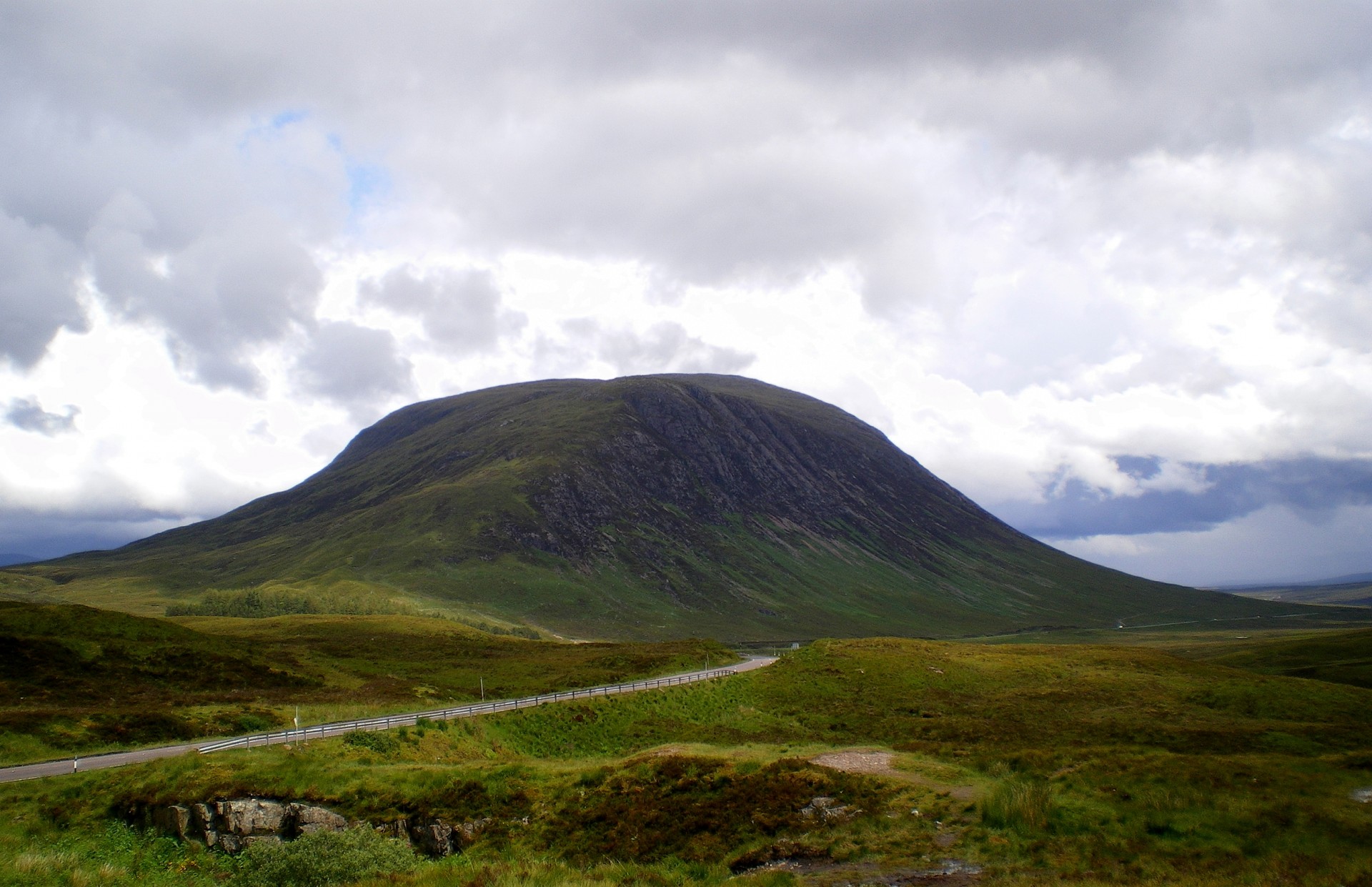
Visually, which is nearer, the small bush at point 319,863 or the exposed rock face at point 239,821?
the small bush at point 319,863

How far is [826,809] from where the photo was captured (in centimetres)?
2709

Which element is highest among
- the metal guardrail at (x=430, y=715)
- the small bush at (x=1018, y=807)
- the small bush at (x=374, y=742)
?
the small bush at (x=1018, y=807)

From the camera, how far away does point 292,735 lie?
1619 inches

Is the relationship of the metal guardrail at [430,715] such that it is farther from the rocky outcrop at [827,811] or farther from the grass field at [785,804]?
the rocky outcrop at [827,811]

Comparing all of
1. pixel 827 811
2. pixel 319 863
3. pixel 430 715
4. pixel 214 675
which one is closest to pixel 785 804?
pixel 827 811

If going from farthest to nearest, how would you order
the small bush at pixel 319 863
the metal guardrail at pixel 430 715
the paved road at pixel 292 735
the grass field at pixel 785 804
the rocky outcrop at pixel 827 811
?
the metal guardrail at pixel 430 715 < the paved road at pixel 292 735 < the rocky outcrop at pixel 827 811 < the grass field at pixel 785 804 < the small bush at pixel 319 863

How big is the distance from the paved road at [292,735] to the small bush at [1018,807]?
32.3m

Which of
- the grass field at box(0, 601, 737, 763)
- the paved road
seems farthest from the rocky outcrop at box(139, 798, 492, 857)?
the grass field at box(0, 601, 737, 763)

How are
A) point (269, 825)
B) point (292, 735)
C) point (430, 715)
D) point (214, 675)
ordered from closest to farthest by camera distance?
point (269, 825) → point (292, 735) → point (430, 715) → point (214, 675)

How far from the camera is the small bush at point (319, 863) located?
20906 millimetres

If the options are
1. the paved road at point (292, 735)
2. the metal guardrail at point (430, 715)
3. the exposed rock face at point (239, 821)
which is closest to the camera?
the exposed rock face at point (239, 821)

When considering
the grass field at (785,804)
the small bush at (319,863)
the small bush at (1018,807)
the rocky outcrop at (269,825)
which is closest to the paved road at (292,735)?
the grass field at (785,804)

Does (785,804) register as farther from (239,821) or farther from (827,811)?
(239,821)

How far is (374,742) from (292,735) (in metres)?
5.99
